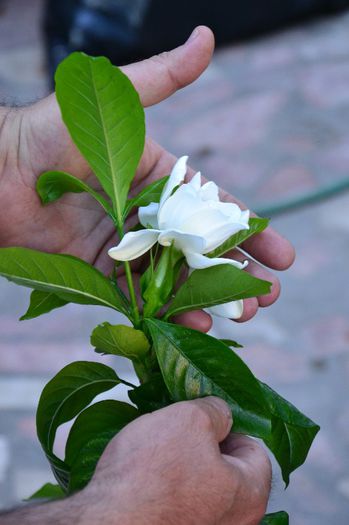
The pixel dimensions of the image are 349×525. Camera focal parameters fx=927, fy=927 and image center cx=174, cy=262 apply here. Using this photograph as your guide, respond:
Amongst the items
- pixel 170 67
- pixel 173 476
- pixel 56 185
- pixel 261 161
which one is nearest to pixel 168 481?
pixel 173 476

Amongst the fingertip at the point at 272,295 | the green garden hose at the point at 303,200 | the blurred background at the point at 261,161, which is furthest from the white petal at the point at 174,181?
the green garden hose at the point at 303,200

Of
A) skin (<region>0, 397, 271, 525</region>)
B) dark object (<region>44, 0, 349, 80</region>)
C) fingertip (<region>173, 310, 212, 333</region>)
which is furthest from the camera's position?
dark object (<region>44, 0, 349, 80</region>)

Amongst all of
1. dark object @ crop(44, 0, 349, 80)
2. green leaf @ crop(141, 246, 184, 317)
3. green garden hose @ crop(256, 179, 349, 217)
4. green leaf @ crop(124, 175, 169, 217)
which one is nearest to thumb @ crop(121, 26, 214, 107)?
green leaf @ crop(124, 175, 169, 217)

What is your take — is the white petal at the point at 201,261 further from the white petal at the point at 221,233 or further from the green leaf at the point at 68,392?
the green leaf at the point at 68,392

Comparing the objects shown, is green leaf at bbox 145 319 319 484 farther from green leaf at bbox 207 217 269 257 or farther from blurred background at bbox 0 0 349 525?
blurred background at bbox 0 0 349 525

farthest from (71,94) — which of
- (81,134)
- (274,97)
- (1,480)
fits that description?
(274,97)

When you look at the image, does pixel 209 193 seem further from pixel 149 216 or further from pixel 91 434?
pixel 91 434
